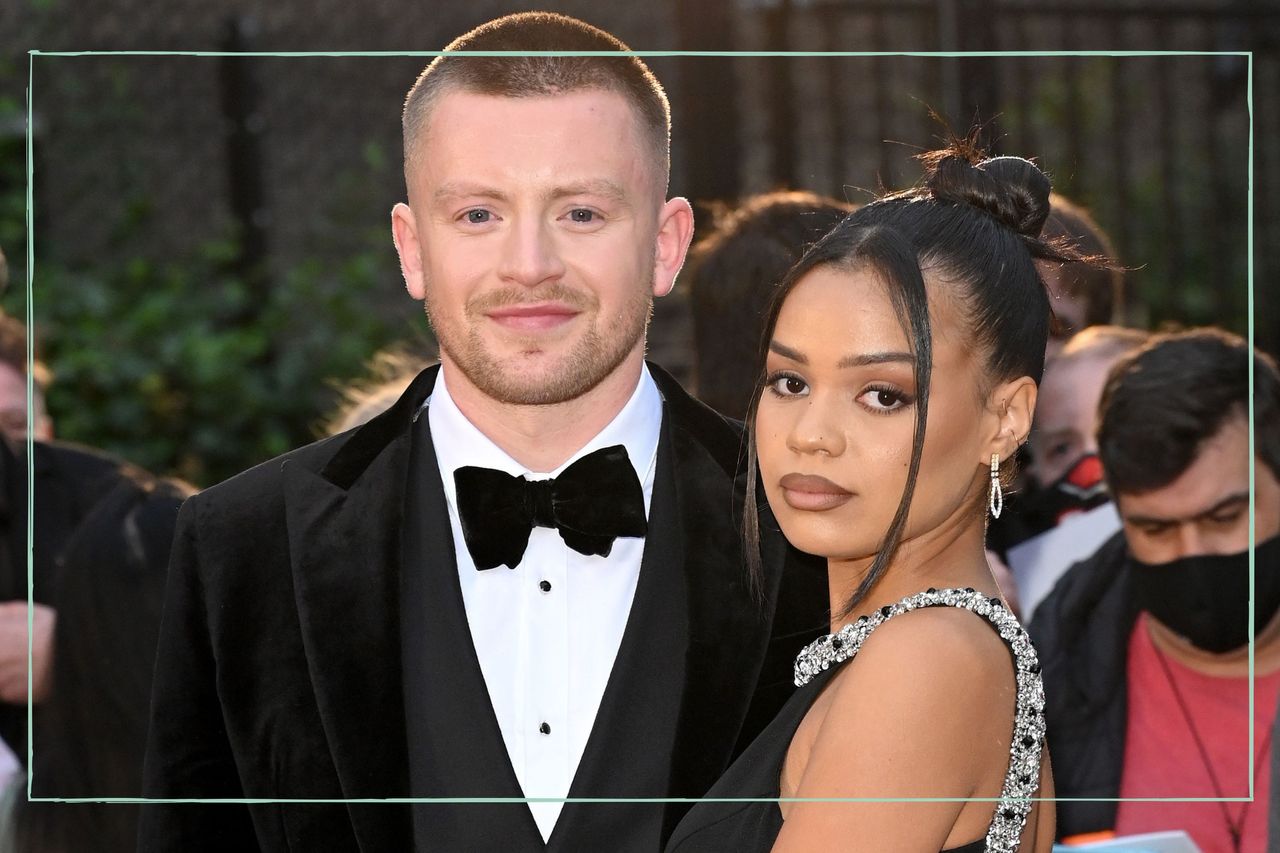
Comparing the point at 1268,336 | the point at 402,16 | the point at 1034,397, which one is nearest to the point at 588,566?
the point at 1034,397

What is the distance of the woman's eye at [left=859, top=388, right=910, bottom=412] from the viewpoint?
1.36m

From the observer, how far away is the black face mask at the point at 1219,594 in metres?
1.80

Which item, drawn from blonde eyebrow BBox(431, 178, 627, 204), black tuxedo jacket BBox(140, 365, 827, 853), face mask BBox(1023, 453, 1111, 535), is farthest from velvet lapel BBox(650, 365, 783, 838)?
face mask BBox(1023, 453, 1111, 535)

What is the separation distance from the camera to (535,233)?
1415 mm

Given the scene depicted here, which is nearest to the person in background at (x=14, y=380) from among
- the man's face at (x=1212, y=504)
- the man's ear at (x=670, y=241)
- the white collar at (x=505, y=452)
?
the white collar at (x=505, y=452)

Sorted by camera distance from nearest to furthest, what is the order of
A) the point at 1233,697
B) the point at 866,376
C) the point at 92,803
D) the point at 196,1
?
1. the point at 866,376
2. the point at 92,803
3. the point at 1233,697
4. the point at 196,1

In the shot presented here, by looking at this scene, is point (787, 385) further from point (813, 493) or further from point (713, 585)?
point (713, 585)

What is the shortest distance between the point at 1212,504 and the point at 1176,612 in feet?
0.53

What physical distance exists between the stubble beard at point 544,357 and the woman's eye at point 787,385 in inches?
6.2

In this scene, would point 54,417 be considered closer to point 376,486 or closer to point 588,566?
point 376,486

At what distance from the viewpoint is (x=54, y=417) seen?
1.95 m

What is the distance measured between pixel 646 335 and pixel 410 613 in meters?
0.38

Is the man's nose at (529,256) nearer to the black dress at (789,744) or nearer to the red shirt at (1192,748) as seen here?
the black dress at (789,744)

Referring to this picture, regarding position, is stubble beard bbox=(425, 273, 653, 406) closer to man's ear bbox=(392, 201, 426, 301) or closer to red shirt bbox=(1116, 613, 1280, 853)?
man's ear bbox=(392, 201, 426, 301)
